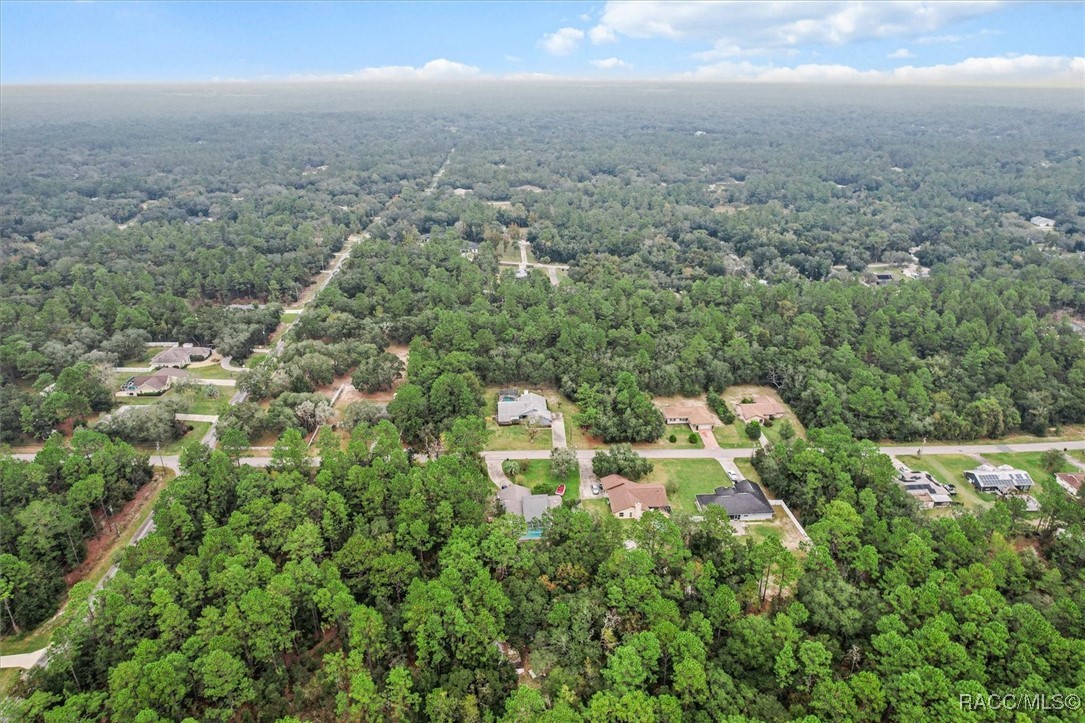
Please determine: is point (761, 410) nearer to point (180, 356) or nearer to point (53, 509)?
point (53, 509)

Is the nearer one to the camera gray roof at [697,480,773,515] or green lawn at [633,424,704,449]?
gray roof at [697,480,773,515]

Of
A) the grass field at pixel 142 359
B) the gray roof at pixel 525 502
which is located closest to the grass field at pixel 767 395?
the gray roof at pixel 525 502

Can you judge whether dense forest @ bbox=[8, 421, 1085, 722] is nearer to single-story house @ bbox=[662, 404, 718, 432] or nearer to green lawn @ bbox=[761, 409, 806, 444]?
green lawn @ bbox=[761, 409, 806, 444]

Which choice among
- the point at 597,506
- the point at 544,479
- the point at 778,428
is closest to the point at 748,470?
the point at 778,428

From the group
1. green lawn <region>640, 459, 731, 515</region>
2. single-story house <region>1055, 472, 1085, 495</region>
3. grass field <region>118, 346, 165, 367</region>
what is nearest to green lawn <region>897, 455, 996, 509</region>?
single-story house <region>1055, 472, 1085, 495</region>

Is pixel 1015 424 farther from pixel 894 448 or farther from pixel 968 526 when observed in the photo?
pixel 968 526

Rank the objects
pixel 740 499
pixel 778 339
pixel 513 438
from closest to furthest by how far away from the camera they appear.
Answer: pixel 740 499 → pixel 513 438 → pixel 778 339

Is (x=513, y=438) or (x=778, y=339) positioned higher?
(x=778, y=339)
